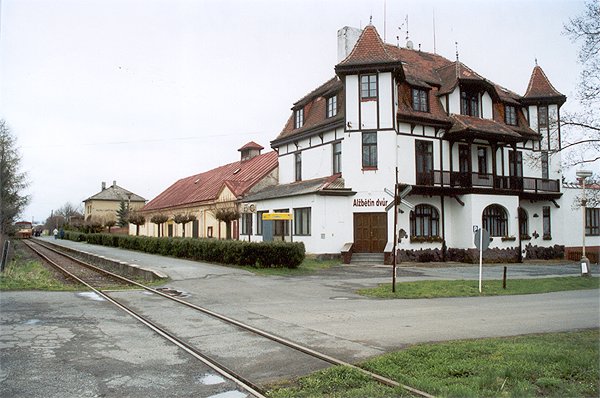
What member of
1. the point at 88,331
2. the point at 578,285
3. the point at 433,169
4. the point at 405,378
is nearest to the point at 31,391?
the point at 88,331

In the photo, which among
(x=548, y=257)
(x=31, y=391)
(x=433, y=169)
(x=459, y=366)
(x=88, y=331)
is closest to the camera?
(x=31, y=391)

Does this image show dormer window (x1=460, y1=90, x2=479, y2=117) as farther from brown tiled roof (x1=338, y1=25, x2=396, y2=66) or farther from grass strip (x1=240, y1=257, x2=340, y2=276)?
grass strip (x1=240, y1=257, x2=340, y2=276)

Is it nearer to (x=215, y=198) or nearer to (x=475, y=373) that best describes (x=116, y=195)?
(x=215, y=198)

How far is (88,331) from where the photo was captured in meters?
9.38

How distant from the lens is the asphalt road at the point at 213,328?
20.9ft

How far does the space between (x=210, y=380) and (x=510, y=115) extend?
34.0 meters

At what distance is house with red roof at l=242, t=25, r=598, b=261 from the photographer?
2875cm

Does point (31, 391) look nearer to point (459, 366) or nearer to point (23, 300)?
point (459, 366)

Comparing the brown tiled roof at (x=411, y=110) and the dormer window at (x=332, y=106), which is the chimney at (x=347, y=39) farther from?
the brown tiled roof at (x=411, y=110)

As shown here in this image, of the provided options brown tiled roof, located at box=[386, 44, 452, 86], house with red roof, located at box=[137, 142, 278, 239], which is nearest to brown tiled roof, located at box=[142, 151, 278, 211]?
house with red roof, located at box=[137, 142, 278, 239]

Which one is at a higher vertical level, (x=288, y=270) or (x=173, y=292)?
(x=288, y=270)

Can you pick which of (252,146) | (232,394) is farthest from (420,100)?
(232,394)

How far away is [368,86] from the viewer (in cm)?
2889

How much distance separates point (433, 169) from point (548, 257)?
11.2 metres
